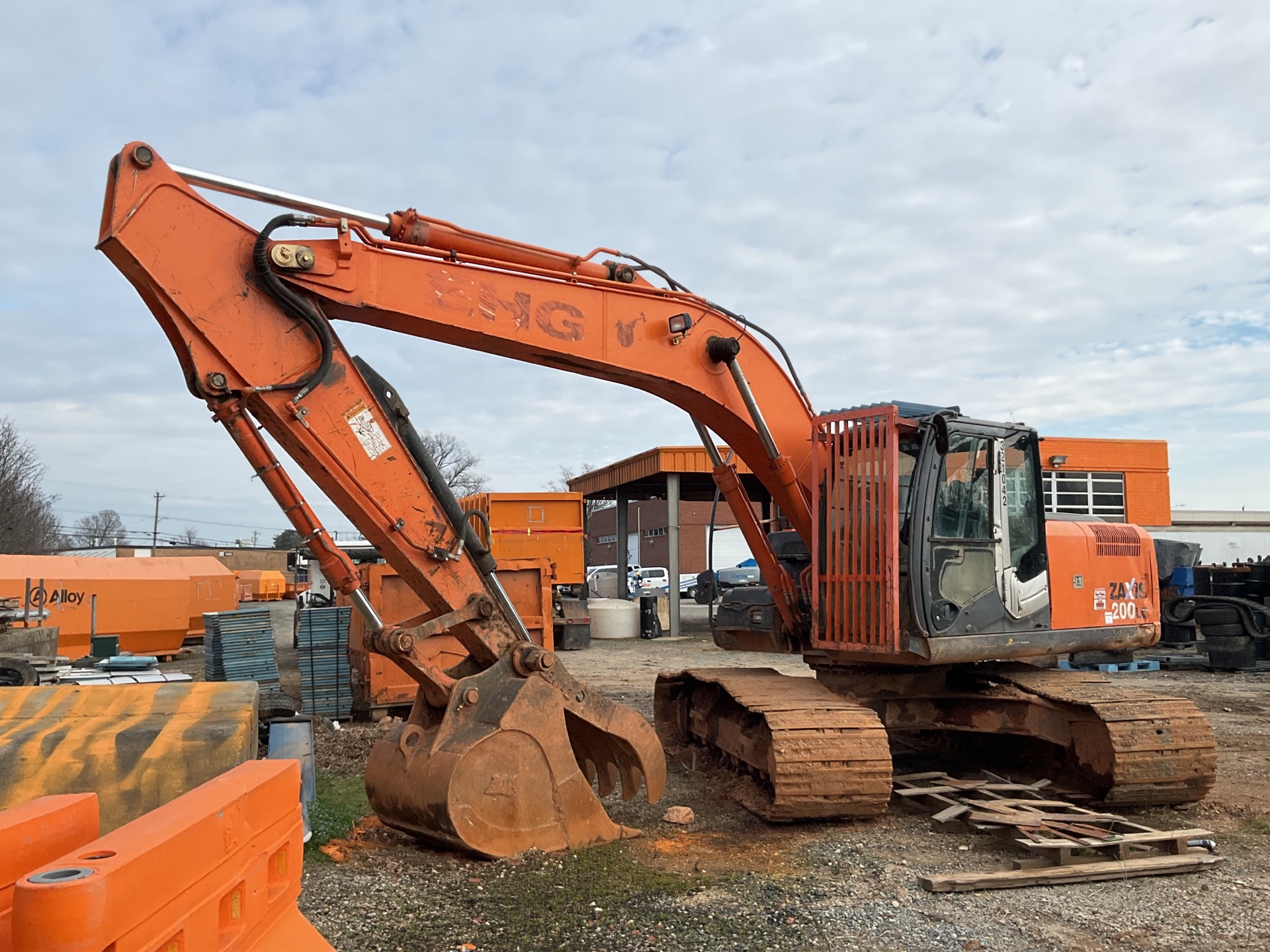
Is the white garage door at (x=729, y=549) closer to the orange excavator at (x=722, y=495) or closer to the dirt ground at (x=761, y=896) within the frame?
the orange excavator at (x=722, y=495)

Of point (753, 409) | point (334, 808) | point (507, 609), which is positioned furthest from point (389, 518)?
point (753, 409)

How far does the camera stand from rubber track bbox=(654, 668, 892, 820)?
589 cm

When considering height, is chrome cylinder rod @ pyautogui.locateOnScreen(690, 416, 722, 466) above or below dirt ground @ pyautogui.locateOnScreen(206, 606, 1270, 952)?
above

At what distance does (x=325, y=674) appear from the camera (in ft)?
36.8

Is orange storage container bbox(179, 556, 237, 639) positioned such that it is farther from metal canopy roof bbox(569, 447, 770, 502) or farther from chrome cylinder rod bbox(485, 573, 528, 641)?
chrome cylinder rod bbox(485, 573, 528, 641)

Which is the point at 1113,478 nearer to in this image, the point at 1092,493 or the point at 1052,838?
the point at 1092,493

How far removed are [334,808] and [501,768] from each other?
200 centimetres

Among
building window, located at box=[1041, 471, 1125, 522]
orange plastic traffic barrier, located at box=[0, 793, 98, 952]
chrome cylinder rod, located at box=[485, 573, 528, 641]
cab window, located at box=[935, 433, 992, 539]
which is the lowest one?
orange plastic traffic barrier, located at box=[0, 793, 98, 952]

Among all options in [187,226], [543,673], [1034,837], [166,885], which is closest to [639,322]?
[543,673]

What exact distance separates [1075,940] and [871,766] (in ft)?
5.52

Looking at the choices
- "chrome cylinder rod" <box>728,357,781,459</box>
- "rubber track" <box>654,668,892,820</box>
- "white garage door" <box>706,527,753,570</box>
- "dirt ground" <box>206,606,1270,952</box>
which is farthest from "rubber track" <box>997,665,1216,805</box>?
"white garage door" <box>706,527,753,570</box>

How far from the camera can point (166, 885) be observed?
2416 mm

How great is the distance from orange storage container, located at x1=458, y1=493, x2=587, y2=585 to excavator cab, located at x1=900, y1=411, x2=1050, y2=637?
1460cm

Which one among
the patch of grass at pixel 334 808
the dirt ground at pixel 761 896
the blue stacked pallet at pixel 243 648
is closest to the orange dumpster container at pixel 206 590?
the blue stacked pallet at pixel 243 648
